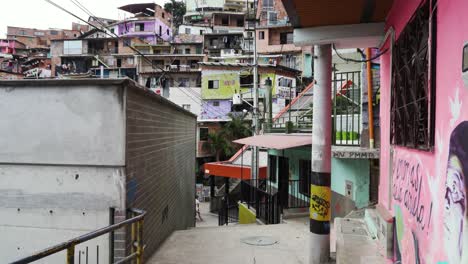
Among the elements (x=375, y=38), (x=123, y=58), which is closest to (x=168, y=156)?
(x=375, y=38)

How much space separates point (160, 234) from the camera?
7098mm

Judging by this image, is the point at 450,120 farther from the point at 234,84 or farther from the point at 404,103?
the point at 234,84

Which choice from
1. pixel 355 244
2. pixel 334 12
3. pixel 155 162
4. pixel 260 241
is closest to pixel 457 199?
pixel 355 244

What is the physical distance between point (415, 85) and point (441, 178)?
1.27 m

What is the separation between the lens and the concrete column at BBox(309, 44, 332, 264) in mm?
6215

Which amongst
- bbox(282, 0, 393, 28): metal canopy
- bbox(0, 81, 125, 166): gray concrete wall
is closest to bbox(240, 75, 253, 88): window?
bbox(282, 0, 393, 28): metal canopy

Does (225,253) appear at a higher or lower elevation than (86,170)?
lower

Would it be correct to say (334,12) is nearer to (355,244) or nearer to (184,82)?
(355,244)

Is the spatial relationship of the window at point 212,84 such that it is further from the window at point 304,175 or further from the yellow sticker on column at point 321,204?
the yellow sticker on column at point 321,204

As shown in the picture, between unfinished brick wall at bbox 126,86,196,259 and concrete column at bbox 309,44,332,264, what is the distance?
2.74 m

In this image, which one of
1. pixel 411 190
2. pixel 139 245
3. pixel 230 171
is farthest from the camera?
pixel 230 171

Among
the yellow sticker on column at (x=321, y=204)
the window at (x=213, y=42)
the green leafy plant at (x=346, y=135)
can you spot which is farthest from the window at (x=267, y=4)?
the yellow sticker on column at (x=321, y=204)

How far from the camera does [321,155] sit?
20.7 feet

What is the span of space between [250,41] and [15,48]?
47115 mm
